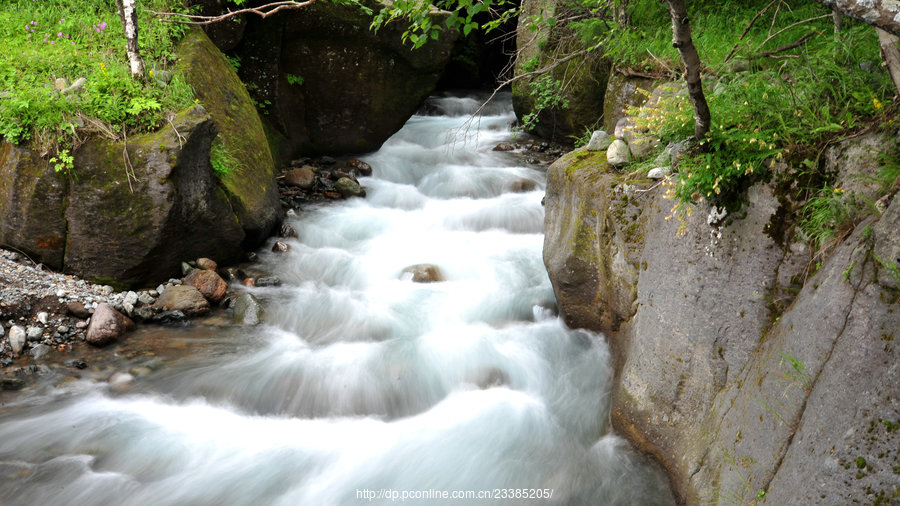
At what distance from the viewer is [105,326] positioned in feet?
18.2

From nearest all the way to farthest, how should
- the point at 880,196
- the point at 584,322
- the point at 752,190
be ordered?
1. the point at 880,196
2. the point at 752,190
3. the point at 584,322

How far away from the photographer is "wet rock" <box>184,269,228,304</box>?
638 cm

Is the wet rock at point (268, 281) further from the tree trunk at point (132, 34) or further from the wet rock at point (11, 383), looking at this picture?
the tree trunk at point (132, 34)

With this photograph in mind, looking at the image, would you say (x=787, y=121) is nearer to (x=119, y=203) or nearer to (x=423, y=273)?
(x=423, y=273)

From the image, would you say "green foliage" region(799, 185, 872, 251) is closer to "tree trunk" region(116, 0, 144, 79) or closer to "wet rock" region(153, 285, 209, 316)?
"wet rock" region(153, 285, 209, 316)

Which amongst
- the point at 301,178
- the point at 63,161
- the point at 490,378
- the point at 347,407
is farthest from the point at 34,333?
the point at 301,178

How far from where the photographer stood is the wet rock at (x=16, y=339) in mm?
5230

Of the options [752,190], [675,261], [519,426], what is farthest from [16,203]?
[752,190]

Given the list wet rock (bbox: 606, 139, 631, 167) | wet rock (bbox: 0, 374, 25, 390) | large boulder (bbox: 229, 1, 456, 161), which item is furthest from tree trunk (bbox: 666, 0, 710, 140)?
large boulder (bbox: 229, 1, 456, 161)

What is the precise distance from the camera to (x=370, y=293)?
7098 mm

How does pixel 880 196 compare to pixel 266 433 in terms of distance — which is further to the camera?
pixel 266 433

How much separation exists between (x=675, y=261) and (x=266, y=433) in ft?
11.5

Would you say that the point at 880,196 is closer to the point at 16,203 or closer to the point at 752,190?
the point at 752,190

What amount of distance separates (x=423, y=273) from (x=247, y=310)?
7.20 feet
